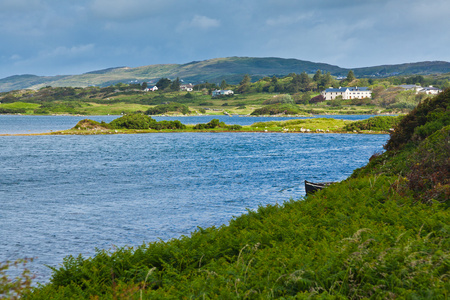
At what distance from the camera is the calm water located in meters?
17.8

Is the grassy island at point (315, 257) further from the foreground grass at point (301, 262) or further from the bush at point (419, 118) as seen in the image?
the bush at point (419, 118)

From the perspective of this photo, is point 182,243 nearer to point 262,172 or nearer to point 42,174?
point 262,172

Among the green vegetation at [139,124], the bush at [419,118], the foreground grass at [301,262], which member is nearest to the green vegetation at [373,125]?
the green vegetation at [139,124]

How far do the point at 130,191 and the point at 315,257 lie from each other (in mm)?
22892

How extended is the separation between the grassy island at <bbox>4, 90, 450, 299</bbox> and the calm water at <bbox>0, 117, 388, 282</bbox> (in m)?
4.02

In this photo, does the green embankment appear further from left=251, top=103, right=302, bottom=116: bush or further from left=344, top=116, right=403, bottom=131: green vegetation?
left=251, top=103, right=302, bottom=116: bush

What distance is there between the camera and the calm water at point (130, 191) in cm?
1775

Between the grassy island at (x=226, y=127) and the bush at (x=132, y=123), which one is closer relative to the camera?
the grassy island at (x=226, y=127)

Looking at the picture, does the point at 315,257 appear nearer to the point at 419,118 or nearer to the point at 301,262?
the point at 301,262

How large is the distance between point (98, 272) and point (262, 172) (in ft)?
98.5

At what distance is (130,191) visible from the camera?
29.5 meters

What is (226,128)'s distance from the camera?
103812 millimetres

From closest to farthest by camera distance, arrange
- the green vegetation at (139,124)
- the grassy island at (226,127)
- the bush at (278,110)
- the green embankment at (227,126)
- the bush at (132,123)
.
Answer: the grassy island at (226,127) → the green embankment at (227,126) → the green vegetation at (139,124) → the bush at (132,123) → the bush at (278,110)

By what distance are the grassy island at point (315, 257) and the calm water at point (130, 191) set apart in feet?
13.2
